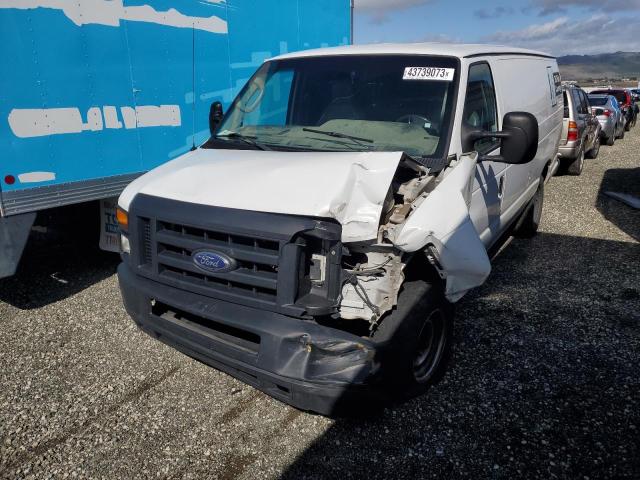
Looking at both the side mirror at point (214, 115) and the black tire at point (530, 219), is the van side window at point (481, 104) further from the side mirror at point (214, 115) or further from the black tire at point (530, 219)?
the black tire at point (530, 219)

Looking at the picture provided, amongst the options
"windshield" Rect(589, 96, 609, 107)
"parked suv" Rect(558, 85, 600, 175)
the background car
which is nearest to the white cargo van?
"parked suv" Rect(558, 85, 600, 175)

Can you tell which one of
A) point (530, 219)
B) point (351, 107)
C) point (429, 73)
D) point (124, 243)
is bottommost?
point (530, 219)

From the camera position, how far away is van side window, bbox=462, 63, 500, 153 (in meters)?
3.66

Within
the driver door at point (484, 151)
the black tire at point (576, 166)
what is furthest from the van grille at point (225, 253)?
the black tire at point (576, 166)

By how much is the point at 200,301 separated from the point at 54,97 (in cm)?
272

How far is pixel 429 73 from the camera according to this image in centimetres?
363

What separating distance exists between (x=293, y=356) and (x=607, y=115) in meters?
16.6

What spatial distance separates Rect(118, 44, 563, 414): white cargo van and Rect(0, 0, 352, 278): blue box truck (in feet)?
4.83

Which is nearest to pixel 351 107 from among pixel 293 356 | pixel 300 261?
pixel 300 261

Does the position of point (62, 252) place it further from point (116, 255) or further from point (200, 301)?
point (200, 301)

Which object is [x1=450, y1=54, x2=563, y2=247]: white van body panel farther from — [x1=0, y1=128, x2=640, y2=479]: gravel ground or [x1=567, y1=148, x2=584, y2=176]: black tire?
[x1=567, y1=148, x2=584, y2=176]: black tire

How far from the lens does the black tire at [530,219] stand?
6.42m

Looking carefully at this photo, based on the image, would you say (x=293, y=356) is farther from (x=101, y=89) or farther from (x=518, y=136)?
(x=101, y=89)

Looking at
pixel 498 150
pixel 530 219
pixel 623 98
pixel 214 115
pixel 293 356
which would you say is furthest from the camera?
pixel 623 98
